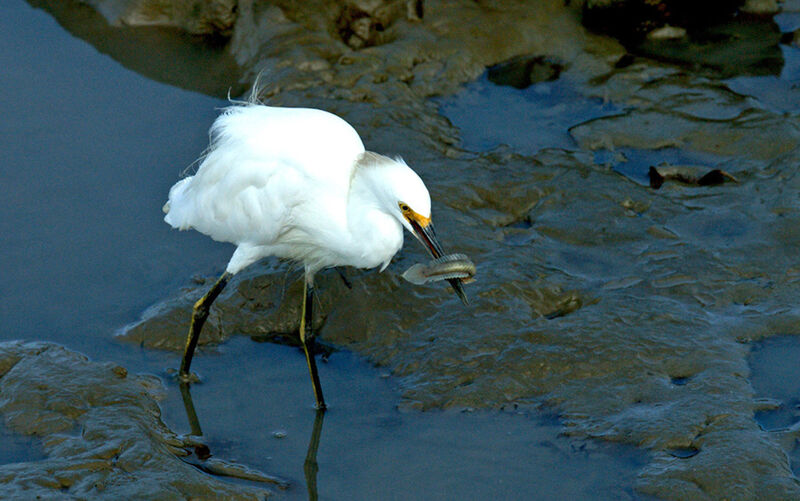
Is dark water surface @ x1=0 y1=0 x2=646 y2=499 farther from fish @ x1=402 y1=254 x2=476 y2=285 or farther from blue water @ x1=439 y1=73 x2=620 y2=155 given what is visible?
blue water @ x1=439 y1=73 x2=620 y2=155

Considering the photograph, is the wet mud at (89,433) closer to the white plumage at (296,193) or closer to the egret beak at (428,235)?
the white plumage at (296,193)

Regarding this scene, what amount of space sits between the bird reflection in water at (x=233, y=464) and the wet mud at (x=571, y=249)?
1.77 ft

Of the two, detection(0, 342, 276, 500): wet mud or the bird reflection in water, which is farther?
the bird reflection in water

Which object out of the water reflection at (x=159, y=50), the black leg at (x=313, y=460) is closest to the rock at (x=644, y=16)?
the water reflection at (x=159, y=50)

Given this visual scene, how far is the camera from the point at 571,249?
6.10 metres

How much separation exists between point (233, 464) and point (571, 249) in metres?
2.69

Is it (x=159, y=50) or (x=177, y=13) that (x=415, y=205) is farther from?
(x=177, y=13)

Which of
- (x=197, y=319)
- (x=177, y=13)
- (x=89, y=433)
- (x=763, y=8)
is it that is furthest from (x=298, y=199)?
(x=763, y=8)

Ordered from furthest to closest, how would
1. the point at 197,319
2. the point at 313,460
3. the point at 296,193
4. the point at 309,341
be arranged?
the point at 197,319, the point at 309,341, the point at 296,193, the point at 313,460

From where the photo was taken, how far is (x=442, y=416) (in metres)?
4.95

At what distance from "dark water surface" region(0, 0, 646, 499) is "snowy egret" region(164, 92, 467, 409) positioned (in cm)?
33

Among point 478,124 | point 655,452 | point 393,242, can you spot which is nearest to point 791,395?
point 655,452

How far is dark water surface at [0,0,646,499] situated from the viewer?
179 inches

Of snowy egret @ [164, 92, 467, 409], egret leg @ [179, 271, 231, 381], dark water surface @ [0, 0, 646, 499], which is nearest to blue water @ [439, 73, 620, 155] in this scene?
dark water surface @ [0, 0, 646, 499]
